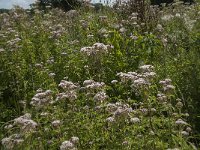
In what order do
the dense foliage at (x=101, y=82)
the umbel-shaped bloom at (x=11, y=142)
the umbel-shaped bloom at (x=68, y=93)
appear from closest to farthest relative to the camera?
the umbel-shaped bloom at (x=11, y=142), the dense foliage at (x=101, y=82), the umbel-shaped bloom at (x=68, y=93)

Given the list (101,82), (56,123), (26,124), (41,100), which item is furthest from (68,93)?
(26,124)

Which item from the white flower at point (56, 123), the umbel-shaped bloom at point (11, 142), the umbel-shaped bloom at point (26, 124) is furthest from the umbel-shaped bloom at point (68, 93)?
the umbel-shaped bloom at point (11, 142)

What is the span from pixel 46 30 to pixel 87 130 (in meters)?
4.36

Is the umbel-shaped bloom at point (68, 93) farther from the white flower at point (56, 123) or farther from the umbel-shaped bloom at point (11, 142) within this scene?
the umbel-shaped bloom at point (11, 142)

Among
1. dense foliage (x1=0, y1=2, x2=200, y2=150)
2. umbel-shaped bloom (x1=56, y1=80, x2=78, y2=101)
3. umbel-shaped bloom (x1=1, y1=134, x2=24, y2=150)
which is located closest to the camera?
umbel-shaped bloom (x1=1, y1=134, x2=24, y2=150)

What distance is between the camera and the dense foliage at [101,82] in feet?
14.0

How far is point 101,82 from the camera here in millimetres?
4992

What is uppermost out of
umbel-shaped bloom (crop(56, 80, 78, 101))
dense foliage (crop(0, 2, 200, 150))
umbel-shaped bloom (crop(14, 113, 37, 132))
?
umbel-shaped bloom (crop(56, 80, 78, 101))

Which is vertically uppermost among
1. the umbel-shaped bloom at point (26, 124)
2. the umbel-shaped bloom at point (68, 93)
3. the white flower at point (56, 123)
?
the umbel-shaped bloom at point (68, 93)

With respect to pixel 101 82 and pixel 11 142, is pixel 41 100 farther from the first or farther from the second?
pixel 101 82

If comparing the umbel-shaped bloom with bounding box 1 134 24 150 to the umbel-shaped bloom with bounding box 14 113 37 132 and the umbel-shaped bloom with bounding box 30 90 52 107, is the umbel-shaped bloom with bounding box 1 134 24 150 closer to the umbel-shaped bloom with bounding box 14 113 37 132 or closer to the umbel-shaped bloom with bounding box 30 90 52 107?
the umbel-shaped bloom with bounding box 14 113 37 132

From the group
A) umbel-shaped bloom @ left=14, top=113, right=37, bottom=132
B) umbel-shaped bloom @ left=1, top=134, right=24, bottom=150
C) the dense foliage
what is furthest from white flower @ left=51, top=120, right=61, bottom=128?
umbel-shaped bloom @ left=1, top=134, right=24, bottom=150

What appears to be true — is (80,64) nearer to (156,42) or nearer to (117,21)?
(156,42)

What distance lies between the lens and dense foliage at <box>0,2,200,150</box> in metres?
4.26
